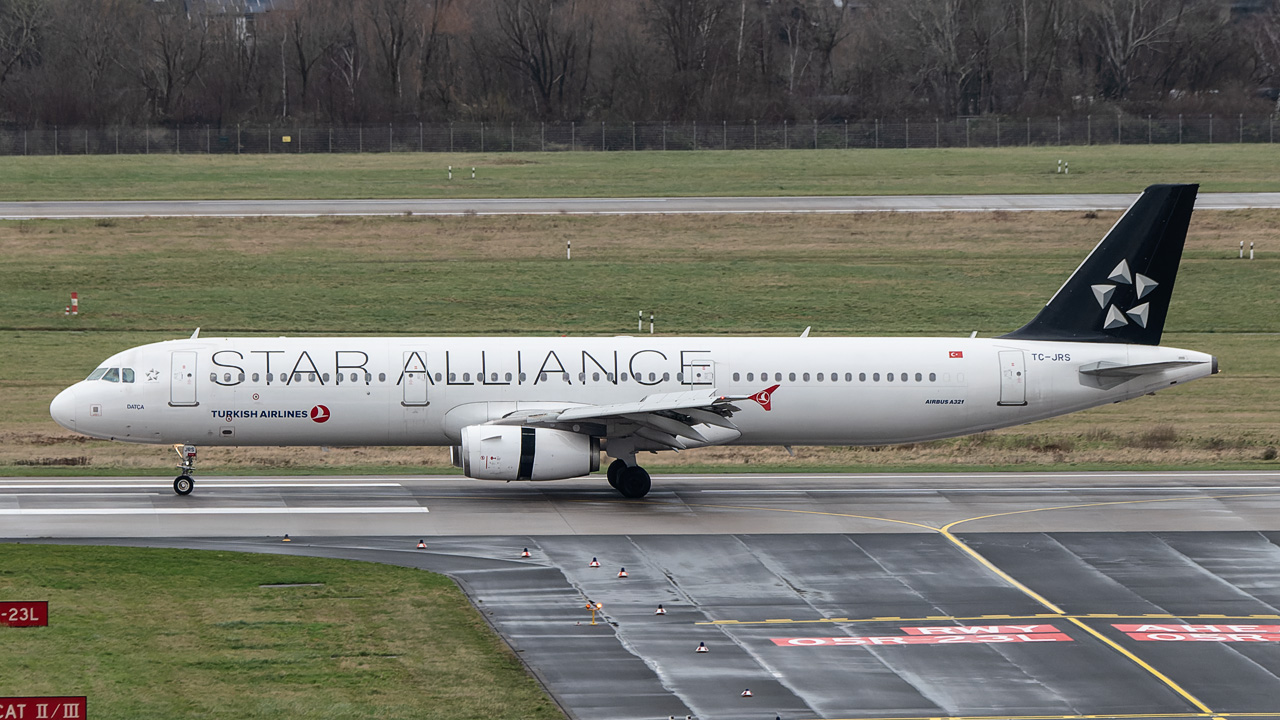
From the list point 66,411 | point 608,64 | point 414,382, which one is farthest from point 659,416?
point 608,64

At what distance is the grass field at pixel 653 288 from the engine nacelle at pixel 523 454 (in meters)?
11.5

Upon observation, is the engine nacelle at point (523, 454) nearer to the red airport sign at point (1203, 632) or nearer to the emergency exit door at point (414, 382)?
the emergency exit door at point (414, 382)

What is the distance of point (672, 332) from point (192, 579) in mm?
35241

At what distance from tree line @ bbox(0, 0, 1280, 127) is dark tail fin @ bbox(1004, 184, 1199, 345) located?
7161cm

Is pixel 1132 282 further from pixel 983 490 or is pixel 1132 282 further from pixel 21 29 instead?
pixel 21 29

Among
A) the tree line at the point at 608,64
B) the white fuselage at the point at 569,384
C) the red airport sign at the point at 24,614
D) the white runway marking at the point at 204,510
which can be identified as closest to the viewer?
the red airport sign at the point at 24,614

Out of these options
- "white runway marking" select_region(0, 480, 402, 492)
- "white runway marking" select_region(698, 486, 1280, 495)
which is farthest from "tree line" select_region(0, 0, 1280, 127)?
"white runway marking" select_region(0, 480, 402, 492)

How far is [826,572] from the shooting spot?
28.4 m

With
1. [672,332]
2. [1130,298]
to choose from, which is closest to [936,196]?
[672,332]

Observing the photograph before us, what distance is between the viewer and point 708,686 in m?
21.0

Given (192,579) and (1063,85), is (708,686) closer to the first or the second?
(192,579)

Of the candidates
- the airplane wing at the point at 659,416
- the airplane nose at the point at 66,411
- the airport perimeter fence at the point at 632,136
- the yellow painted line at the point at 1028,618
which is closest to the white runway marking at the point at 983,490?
the airplane wing at the point at 659,416

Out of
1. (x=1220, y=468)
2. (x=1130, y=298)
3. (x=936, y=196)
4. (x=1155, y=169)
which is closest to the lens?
(x=1130, y=298)

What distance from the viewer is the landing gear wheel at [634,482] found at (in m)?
36.0
